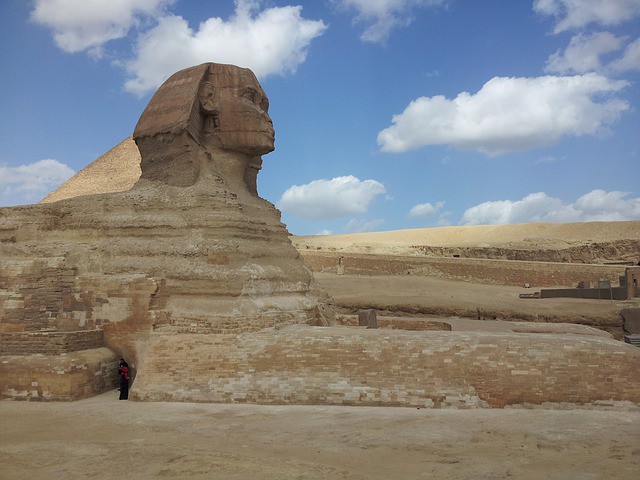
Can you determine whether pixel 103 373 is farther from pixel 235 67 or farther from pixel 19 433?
pixel 235 67

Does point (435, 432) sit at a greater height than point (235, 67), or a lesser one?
lesser

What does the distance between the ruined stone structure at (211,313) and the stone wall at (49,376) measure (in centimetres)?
2

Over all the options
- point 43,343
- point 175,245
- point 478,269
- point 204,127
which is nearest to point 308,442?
point 175,245

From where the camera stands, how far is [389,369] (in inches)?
254

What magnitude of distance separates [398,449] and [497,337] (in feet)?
7.54

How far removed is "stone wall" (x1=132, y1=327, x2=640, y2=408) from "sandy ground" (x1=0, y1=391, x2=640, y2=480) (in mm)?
219

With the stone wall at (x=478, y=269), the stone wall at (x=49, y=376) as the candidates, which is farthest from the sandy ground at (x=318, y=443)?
the stone wall at (x=478, y=269)

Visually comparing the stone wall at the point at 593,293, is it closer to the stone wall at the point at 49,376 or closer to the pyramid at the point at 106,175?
the pyramid at the point at 106,175

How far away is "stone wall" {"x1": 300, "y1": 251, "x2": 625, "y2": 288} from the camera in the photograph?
2461 centimetres

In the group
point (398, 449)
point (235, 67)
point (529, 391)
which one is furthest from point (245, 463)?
point (235, 67)

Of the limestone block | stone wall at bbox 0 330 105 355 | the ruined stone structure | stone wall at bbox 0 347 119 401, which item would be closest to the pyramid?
the ruined stone structure

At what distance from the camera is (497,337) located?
6520 mm

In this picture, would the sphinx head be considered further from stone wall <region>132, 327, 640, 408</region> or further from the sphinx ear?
stone wall <region>132, 327, 640, 408</region>

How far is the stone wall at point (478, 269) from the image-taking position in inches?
969
